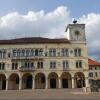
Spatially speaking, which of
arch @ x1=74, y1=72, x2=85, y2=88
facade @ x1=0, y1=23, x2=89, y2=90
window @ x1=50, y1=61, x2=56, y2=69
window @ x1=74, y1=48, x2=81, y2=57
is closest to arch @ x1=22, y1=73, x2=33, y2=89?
facade @ x1=0, y1=23, x2=89, y2=90

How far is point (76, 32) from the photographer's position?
5638 centimetres

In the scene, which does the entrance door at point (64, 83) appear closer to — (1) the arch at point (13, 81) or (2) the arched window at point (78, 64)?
(2) the arched window at point (78, 64)

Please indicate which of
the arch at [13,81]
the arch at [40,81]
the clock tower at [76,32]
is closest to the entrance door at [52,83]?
the arch at [40,81]

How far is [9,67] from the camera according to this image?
55.2m

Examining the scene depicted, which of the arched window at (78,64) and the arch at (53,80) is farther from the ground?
the arched window at (78,64)

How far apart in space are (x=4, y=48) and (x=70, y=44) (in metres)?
15.0

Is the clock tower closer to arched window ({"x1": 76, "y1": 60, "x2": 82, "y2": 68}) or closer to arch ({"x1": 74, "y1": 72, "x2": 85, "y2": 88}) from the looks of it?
arched window ({"x1": 76, "y1": 60, "x2": 82, "y2": 68})

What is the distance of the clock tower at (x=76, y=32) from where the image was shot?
55938mm

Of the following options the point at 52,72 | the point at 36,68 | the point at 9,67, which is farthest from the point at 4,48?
the point at 52,72

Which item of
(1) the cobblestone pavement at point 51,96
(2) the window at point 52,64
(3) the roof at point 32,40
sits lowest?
(1) the cobblestone pavement at point 51,96

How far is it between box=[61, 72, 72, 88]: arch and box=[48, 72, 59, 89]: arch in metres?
1.40

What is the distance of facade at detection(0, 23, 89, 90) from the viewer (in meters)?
54.5

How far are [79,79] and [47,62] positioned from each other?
8.55 m

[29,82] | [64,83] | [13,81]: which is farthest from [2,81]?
[64,83]
